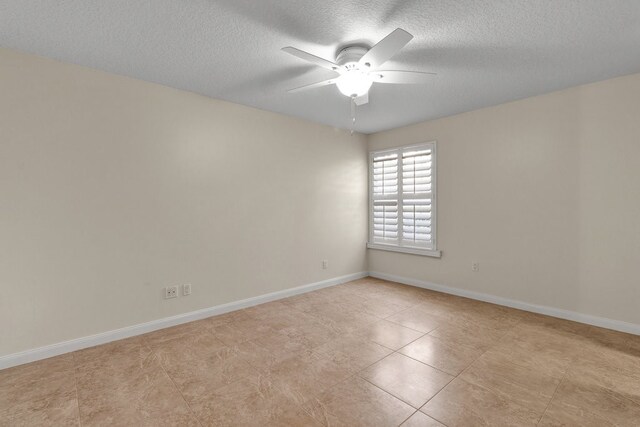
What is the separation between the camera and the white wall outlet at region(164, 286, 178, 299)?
2.94 metres

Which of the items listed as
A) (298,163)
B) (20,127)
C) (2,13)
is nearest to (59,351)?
(20,127)

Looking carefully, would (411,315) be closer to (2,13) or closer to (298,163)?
(298,163)

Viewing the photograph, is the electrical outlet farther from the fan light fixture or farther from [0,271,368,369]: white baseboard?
the fan light fixture

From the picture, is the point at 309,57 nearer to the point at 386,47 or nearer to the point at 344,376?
the point at 386,47

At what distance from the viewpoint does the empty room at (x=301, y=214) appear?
1.83 meters

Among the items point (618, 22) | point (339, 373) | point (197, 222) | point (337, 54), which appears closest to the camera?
point (618, 22)

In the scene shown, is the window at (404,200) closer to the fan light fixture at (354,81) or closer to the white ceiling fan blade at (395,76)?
the white ceiling fan blade at (395,76)

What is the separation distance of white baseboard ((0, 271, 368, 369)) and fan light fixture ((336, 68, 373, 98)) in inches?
102

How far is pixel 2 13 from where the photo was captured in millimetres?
1801

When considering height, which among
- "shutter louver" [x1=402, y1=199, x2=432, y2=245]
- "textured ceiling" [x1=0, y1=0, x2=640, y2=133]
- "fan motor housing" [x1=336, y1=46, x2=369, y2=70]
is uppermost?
"textured ceiling" [x1=0, y1=0, x2=640, y2=133]

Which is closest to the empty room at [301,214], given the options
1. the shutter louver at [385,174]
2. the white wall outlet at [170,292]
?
the white wall outlet at [170,292]

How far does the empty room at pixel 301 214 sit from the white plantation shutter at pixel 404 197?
5 centimetres

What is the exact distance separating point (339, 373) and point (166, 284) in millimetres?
1935

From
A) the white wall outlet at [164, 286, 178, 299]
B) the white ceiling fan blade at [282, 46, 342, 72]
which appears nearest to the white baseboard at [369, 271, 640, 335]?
the white wall outlet at [164, 286, 178, 299]
